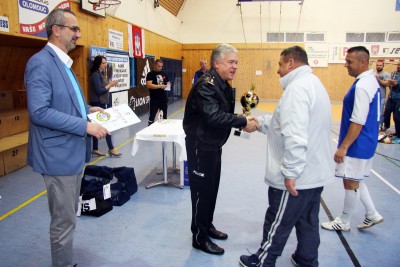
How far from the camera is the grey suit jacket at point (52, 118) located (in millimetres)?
1770

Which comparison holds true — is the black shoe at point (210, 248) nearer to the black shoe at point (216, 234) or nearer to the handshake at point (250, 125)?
the black shoe at point (216, 234)

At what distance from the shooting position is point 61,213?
1.98m

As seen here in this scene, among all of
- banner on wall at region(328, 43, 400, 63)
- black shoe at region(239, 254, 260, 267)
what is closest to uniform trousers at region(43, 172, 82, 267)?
black shoe at region(239, 254, 260, 267)

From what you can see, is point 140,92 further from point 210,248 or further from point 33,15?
point 210,248

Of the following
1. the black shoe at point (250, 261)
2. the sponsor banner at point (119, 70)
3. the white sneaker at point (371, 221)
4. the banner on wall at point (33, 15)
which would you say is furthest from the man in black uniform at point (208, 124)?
the sponsor banner at point (119, 70)

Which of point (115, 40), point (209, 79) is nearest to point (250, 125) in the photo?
point (209, 79)

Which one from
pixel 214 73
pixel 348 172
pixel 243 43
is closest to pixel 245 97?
pixel 214 73

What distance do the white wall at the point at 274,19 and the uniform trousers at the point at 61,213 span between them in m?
13.0

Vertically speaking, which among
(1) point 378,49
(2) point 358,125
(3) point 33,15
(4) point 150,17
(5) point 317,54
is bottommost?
(2) point 358,125

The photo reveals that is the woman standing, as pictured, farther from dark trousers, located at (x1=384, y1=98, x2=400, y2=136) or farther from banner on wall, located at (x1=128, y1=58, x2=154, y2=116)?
dark trousers, located at (x1=384, y1=98, x2=400, y2=136)

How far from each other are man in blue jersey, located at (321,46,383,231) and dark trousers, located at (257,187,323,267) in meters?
0.79

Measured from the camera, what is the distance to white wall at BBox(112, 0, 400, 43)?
15094 mm

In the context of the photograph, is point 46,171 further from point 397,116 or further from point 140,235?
point 397,116

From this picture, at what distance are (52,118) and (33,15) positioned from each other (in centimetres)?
428
